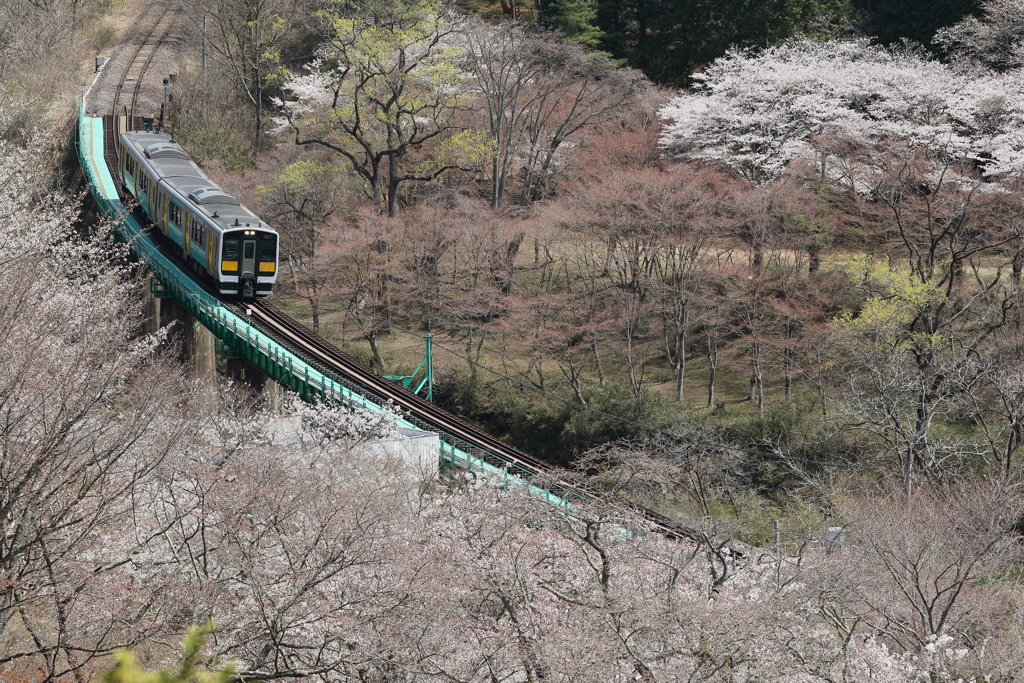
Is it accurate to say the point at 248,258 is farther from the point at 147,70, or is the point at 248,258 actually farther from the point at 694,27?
the point at 147,70

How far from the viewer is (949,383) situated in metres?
20.4

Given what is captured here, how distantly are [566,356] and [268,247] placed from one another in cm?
784

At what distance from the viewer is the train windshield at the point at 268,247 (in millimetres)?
22359

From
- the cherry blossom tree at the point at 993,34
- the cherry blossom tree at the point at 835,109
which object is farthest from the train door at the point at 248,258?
the cherry blossom tree at the point at 993,34

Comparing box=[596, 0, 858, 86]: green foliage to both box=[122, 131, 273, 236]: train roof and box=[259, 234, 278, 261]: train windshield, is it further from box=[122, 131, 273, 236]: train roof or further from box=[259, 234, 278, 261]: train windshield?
box=[259, 234, 278, 261]: train windshield

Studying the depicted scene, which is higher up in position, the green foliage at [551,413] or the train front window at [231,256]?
the train front window at [231,256]

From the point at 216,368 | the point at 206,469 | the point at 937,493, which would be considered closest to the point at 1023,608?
the point at 937,493

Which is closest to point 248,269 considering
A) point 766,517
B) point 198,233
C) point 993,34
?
Result: point 198,233

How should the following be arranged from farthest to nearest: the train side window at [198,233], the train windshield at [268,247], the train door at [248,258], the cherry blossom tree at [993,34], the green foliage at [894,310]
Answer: the cherry blossom tree at [993,34], the train side window at [198,233], the train windshield at [268,247], the train door at [248,258], the green foliage at [894,310]

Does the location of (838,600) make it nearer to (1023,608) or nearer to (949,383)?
(1023,608)

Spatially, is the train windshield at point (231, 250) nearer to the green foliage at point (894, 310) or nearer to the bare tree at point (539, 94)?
the bare tree at point (539, 94)

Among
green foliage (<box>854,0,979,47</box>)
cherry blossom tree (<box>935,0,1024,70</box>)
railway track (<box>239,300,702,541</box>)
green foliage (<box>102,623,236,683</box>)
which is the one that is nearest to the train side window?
railway track (<box>239,300,702,541</box>)

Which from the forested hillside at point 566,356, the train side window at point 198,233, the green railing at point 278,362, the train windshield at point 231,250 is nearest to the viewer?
the forested hillside at point 566,356

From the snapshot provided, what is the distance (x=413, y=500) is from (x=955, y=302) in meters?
14.7
